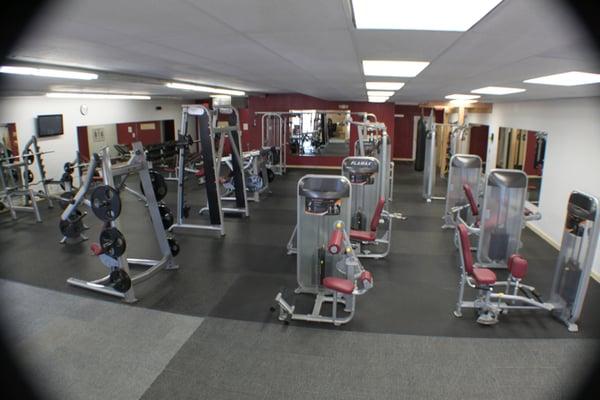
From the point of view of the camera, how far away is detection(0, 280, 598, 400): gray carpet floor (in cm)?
274

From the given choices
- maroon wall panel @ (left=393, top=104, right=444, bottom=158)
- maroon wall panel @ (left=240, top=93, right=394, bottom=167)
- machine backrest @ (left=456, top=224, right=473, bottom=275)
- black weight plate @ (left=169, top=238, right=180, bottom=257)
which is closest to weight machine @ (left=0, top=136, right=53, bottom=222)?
black weight plate @ (left=169, top=238, right=180, bottom=257)

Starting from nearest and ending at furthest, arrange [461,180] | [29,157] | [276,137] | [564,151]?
[564,151] → [461,180] → [29,157] → [276,137]

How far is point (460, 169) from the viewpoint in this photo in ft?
21.9

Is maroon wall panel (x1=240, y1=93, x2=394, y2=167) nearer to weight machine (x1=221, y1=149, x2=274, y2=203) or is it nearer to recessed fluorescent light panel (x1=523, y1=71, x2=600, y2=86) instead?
weight machine (x1=221, y1=149, x2=274, y2=203)

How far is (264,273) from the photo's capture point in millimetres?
4766

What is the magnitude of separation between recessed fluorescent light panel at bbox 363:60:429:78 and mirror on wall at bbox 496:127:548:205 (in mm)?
6322

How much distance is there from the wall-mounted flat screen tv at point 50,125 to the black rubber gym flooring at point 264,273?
1.91 m

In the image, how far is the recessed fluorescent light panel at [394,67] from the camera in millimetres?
2603

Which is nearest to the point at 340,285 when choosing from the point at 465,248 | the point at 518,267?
the point at 465,248

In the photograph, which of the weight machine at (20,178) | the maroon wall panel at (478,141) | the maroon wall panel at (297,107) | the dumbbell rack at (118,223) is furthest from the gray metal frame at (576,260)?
the maroon wall panel at (297,107)

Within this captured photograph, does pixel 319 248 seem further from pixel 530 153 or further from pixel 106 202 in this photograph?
pixel 530 153

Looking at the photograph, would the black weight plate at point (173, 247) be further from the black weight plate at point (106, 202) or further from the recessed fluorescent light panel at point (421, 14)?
the recessed fluorescent light panel at point (421, 14)

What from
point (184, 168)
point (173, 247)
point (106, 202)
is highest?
point (184, 168)

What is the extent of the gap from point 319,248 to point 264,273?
104 centimetres
